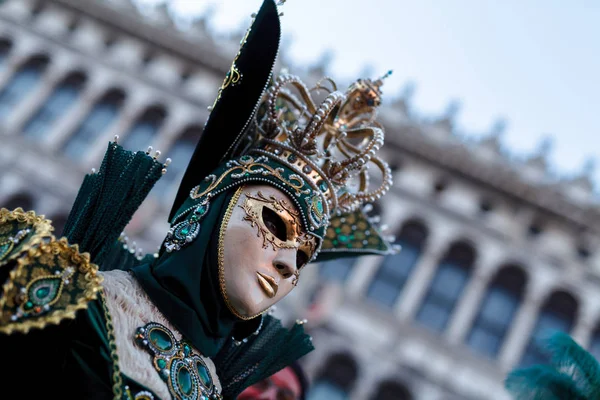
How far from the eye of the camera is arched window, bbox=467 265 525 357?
1436 cm

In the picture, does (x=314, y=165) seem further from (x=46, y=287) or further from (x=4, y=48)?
(x=4, y=48)

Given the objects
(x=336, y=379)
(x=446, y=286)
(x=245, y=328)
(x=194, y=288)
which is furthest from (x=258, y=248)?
(x=446, y=286)

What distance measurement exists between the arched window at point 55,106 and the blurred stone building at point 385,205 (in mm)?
35

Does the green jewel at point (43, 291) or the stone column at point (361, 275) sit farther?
the stone column at point (361, 275)

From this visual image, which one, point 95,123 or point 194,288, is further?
point 95,123

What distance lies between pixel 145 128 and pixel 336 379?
28.5ft

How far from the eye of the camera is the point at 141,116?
16.9 metres

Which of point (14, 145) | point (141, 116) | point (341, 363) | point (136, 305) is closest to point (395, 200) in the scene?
point (341, 363)

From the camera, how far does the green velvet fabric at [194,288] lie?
92.0 inches

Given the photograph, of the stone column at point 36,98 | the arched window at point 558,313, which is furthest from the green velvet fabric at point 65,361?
the stone column at point 36,98

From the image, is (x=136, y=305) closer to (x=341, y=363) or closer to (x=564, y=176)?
(x=341, y=363)

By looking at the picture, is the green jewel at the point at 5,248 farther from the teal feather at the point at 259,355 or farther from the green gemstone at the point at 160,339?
the teal feather at the point at 259,355

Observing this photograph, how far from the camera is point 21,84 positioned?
16844mm

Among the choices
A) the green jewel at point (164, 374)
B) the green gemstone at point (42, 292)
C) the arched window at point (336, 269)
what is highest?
the arched window at point (336, 269)
